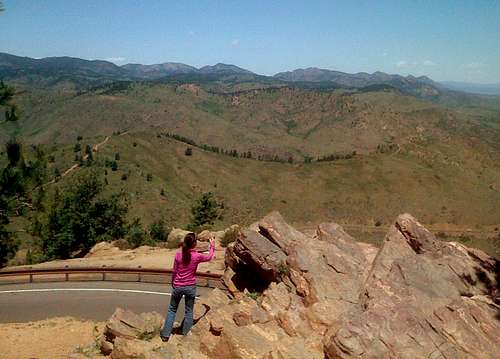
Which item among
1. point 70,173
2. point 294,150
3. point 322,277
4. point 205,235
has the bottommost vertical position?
point 294,150

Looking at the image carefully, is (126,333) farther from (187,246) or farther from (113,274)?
(113,274)

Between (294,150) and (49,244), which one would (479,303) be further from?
(294,150)

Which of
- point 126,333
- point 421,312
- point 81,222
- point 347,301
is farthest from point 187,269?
point 81,222

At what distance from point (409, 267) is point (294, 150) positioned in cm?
13900

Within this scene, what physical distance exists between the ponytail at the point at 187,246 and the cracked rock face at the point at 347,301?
54.1 inches

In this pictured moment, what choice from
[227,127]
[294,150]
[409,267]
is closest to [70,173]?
[409,267]

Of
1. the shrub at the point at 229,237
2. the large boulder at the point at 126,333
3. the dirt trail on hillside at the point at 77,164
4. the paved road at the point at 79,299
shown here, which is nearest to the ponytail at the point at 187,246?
the large boulder at the point at 126,333

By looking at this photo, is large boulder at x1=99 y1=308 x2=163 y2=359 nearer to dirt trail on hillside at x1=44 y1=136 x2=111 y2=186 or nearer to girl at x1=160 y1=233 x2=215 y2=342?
girl at x1=160 y1=233 x2=215 y2=342

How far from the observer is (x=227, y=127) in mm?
177000

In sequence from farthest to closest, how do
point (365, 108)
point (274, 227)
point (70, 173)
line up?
point (365, 108)
point (70, 173)
point (274, 227)

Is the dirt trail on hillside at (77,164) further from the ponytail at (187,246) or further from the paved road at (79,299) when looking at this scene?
the ponytail at (187,246)

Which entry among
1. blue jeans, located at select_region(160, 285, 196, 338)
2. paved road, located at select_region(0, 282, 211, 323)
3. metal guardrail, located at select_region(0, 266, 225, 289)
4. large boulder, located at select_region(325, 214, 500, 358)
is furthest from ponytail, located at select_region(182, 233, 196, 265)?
metal guardrail, located at select_region(0, 266, 225, 289)

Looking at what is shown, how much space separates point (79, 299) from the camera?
57.7 feet

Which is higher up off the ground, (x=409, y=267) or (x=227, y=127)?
(x=409, y=267)
